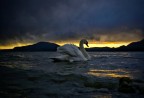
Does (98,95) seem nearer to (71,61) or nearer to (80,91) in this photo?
(80,91)

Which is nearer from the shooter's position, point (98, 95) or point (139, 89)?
point (98, 95)

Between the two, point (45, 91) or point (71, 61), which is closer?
point (45, 91)

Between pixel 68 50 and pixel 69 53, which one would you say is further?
pixel 69 53

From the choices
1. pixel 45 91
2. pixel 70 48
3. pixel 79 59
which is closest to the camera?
pixel 45 91

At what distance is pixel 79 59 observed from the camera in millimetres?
25141

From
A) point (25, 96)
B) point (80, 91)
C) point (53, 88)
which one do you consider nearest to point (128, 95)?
point (80, 91)

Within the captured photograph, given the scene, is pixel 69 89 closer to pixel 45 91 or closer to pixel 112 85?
pixel 45 91

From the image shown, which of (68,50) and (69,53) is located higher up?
(68,50)

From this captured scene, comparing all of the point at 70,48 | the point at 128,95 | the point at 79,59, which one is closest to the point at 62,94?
the point at 128,95

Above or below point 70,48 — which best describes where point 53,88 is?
below

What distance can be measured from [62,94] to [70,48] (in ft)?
51.8

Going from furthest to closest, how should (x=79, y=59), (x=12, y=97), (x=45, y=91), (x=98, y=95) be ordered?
(x=79, y=59) → (x=45, y=91) → (x=98, y=95) → (x=12, y=97)

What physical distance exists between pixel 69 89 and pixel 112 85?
2.05 metres

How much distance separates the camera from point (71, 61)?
971 inches
